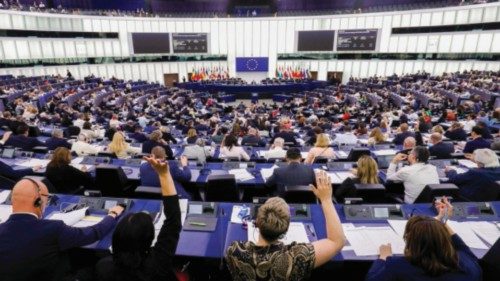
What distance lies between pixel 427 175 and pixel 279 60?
2970 centimetres

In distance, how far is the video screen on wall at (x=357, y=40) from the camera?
88.0 ft

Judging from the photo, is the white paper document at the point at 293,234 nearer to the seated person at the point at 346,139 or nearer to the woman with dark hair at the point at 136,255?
the woman with dark hair at the point at 136,255

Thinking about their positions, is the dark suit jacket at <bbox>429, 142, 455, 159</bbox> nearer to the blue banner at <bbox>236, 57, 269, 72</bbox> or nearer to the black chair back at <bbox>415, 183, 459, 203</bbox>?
the black chair back at <bbox>415, 183, 459, 203</bbox>

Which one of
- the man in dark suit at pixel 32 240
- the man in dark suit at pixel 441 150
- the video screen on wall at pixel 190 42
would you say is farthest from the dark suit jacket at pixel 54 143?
the video screen on wall at pixel 190 42

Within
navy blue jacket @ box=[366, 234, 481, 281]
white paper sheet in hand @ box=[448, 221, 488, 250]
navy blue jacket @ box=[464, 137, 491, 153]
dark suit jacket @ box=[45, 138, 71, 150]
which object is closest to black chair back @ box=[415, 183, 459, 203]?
white paper sheet in hand @ box=[448, 221, 488, 250]

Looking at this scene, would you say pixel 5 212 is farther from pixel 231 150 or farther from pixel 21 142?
pixel 21 142

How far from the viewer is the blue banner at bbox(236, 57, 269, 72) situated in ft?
105

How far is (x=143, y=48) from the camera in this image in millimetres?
28250

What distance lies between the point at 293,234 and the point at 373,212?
1.01m

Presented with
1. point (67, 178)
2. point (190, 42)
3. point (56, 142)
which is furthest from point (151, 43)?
point (67, 178)

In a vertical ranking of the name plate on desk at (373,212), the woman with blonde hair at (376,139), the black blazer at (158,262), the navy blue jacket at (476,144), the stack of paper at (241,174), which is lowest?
the stack of paper at (241,174)

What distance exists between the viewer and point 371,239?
2.96 m

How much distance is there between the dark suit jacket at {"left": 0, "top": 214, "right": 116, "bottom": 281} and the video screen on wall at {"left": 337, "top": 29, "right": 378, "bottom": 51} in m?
28.9

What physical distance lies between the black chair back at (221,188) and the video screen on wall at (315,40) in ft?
88.0
